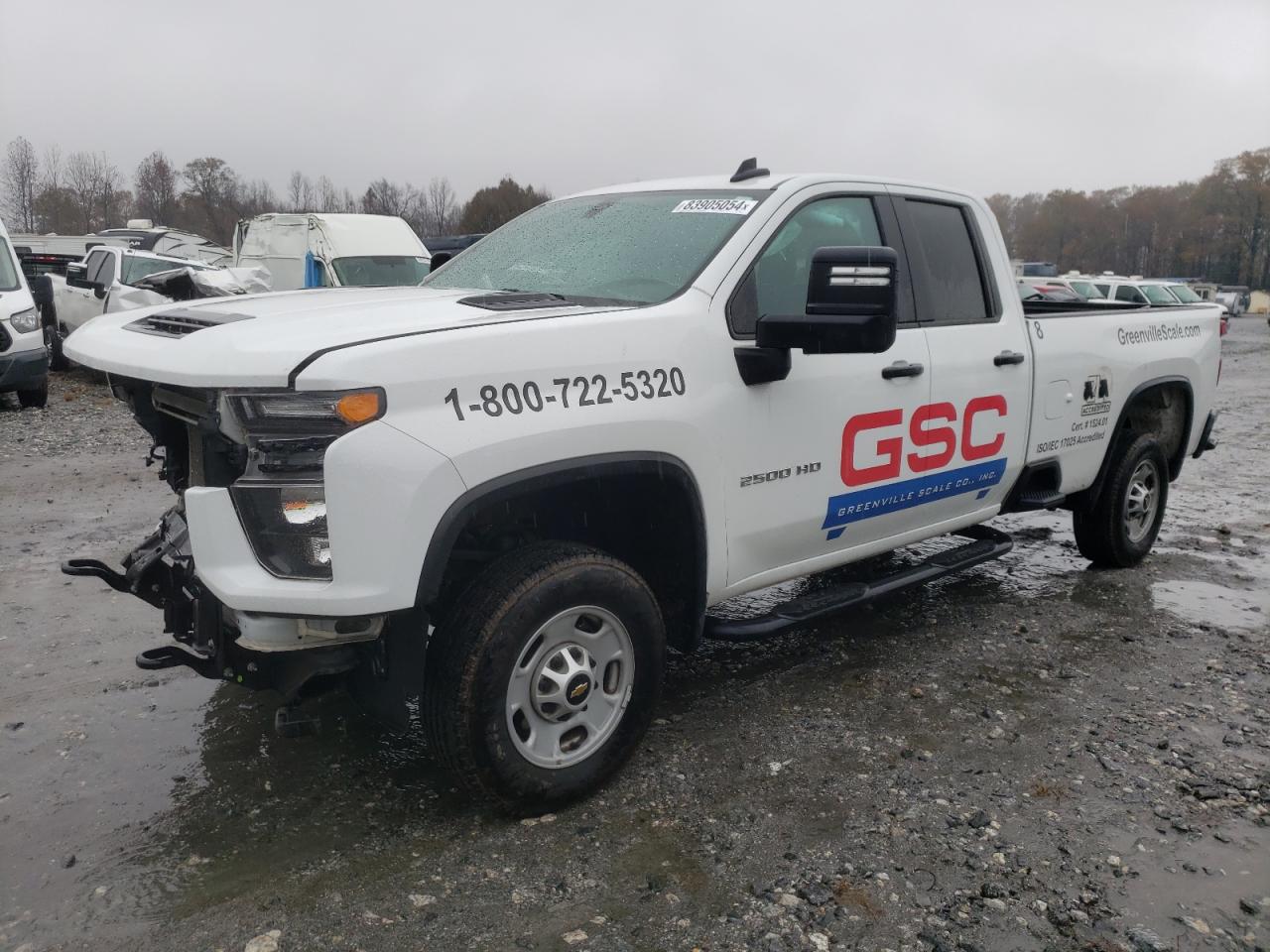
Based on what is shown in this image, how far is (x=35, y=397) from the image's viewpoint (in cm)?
1176

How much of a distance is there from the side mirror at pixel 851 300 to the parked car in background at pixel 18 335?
10464 millimetres

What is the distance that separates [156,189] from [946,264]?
8474 cm

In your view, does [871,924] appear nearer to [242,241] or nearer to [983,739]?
[983,739]

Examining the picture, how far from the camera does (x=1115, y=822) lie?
322 cm

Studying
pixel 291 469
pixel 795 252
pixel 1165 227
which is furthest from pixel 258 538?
pixel 1165 227

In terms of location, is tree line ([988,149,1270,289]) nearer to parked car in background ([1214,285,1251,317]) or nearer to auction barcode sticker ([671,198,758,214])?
parked car in background ([1214,285,1251,317])

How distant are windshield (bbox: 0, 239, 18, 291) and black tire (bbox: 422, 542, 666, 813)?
1058 centimetres

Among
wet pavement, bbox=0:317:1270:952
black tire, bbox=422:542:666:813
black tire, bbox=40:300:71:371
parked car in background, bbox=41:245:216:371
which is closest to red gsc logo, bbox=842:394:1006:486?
wet pavement, bbox=0:317:1270:952

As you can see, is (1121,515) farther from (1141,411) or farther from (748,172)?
(748,172)

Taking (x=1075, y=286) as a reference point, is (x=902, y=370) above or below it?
below

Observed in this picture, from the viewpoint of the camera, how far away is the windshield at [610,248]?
11.8 feet

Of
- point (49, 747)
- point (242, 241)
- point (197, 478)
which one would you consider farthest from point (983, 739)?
point (242, 241)

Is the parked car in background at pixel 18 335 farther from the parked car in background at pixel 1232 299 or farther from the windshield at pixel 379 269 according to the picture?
the parked car in background at pixel 1232 299

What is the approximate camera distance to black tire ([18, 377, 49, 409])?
1163 cm
